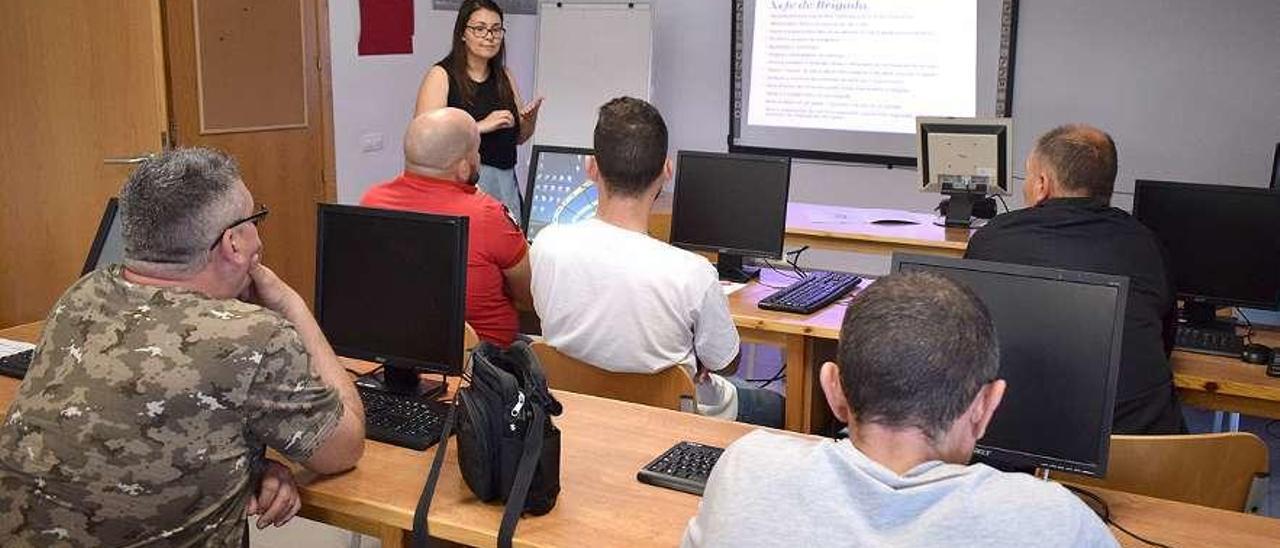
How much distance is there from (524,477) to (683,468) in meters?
0.32

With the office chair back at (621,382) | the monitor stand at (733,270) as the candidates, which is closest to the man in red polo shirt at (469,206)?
the office chair back at (621,382)

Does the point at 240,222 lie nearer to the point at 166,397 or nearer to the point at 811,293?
the point at 166,397

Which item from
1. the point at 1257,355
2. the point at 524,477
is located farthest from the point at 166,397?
the point at 1257,355

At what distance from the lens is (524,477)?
67.4 inches

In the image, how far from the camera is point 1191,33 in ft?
17.4

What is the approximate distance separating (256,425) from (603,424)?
69 cm

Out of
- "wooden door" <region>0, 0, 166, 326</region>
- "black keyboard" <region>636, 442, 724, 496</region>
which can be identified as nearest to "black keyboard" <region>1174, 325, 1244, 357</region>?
"black keyboard" <region>636, 442, 724, 496</region>

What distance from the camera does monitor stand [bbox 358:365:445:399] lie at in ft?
7.61

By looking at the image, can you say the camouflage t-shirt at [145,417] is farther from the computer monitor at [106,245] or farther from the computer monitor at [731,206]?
the computer monitor at [731,206]

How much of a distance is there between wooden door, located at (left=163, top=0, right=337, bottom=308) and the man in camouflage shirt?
270 cm

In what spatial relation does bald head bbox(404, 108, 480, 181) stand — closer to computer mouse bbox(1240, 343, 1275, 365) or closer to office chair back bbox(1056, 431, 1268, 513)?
office chair back bbox(1056, 431, 1268, 513)

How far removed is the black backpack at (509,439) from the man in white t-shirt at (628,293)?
70 centimetres

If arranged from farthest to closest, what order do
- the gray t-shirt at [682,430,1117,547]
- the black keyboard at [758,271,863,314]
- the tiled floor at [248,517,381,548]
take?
the black keyboard at [758,271,863,314] < the tiled floor at [248,517,381,548] < the gray t-shirt at [682,430,1117,547]

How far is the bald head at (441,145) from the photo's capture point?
2910 millimetres
